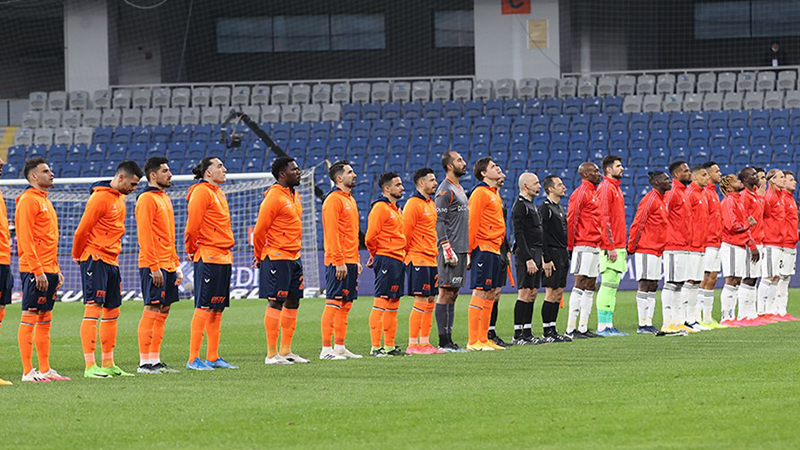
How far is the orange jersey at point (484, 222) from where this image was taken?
1531cm

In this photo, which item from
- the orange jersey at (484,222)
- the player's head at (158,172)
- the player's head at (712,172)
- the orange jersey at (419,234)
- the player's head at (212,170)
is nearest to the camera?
the player's head at (158,172)

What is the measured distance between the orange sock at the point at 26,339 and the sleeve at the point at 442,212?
4822 mm

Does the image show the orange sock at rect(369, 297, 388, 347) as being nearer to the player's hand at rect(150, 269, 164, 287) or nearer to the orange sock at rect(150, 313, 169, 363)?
the orange sock at rect(150, 313, 169, 363)

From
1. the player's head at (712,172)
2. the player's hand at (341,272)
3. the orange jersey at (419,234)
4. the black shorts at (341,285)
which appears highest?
the player's head at (712,172)

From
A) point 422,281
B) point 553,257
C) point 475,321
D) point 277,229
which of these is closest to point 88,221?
point 277,229

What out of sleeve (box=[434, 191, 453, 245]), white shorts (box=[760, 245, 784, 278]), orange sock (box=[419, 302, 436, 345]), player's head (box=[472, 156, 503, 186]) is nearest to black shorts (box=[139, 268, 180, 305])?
orange sock (box=[419, 302, 436, 345])

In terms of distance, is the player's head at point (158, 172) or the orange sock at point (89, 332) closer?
the orange sock at point (89, 332)

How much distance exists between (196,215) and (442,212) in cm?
329

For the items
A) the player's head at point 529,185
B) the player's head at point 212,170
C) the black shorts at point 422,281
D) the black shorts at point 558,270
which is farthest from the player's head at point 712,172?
the player's head at point 212,170

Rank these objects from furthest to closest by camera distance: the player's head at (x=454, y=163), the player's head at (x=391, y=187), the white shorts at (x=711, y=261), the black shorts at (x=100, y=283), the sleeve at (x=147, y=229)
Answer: the white shorts at (x=711, y=261)
the player's head at (x=454, y=163)
the player's head at (x=391, y=187)
the sleeve at (x=147, y=229)
the black shorts at (x=100, y=283)

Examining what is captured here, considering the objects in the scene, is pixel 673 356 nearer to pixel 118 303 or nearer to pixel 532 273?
pixel 532 273

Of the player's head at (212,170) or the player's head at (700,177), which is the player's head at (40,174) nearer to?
the player's head at (212,170)

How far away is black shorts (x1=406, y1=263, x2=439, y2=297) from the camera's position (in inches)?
576

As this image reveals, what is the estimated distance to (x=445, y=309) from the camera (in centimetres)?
1505
